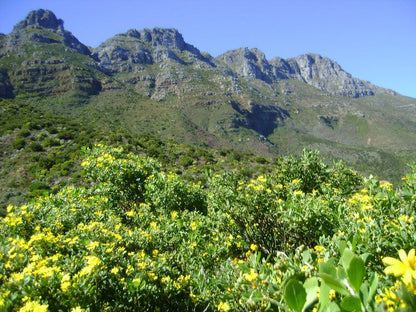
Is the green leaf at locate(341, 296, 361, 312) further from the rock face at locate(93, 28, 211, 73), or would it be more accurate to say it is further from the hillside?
the rock face at locate(93, 28, 211, 73)

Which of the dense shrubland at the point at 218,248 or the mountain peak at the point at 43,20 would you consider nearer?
the dense shrubland at the point at 218,248

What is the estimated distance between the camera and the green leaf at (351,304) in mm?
1238

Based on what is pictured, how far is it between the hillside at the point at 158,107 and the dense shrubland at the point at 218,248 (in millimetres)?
16134

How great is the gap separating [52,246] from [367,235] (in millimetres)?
4359

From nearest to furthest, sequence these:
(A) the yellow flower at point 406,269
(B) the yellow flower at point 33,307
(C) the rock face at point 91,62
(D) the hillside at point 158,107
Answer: (A) the yellow flower at point 406,269 → (B) the yellow flower at point 33,307 → (D) the hillside at point 158,107 → (C) the rock face at point 91,62

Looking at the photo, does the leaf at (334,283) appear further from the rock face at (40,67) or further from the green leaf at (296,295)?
the rock face at (40,67)

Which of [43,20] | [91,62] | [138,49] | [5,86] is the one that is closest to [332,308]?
[5,86]

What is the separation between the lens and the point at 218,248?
5.05m

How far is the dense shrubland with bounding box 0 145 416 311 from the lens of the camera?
1522 mm

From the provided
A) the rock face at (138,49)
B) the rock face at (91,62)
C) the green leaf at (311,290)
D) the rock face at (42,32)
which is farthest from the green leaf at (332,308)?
the rock face at (138,49)

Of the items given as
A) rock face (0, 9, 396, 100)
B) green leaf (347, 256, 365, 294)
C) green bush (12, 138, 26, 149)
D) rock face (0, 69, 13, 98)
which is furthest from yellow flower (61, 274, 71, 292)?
rock face (0, 9, 396, 100)

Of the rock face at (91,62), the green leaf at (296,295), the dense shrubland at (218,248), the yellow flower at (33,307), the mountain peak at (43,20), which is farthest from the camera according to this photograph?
the mountain peak at (43,20)

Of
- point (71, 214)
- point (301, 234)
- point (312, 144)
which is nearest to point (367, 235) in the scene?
point (301, 234)

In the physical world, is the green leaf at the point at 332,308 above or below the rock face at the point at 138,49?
below
